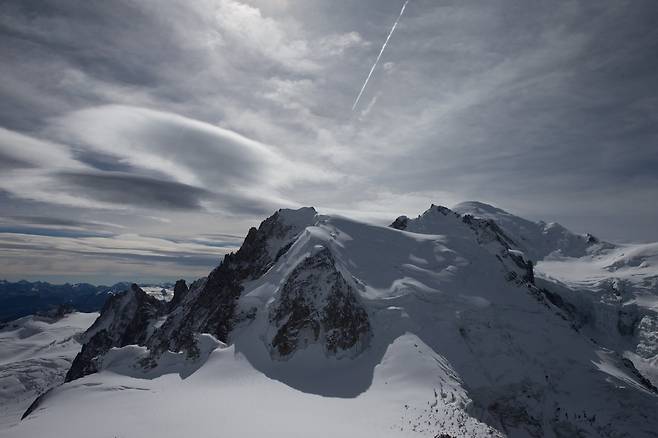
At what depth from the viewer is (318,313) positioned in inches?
1337

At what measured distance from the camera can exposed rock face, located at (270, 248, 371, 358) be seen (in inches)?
1268

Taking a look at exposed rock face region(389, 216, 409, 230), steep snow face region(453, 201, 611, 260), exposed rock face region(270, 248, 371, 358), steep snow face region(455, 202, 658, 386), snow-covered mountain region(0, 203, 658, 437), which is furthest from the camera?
steep snow face region(453, 201, 611, 260)

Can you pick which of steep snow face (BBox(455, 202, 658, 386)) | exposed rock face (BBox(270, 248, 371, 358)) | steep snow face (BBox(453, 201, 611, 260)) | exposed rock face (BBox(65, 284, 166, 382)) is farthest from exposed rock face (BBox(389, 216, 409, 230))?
steep snow face (BBox(453, 201, 611, 260))

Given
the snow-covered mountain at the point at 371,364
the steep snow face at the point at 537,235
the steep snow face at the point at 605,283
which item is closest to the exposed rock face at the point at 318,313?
the snow-covered mountain at the point at 371,364

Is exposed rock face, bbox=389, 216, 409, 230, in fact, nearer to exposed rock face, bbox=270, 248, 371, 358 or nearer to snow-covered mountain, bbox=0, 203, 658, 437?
snow-covered mountain, bbox=0, 203, 658, 437

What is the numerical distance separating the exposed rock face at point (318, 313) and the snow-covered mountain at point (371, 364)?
0.12 metres

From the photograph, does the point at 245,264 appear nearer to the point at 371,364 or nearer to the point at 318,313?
the point at 318,313

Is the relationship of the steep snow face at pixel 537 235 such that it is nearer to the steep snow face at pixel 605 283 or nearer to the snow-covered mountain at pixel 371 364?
the steep snow face at pixel 605 283

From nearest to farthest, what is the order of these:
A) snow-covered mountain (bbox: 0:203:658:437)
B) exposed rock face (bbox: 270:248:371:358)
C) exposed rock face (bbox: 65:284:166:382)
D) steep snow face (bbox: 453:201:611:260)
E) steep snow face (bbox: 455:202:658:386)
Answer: snow-covered mountain (bbox: 0:203:658:437), exposed rock face (bbox: 270:248:371:358), steep snow face (bbox: 455:202:658:386), exposed rock face (bbox: 65:284:166:382), steep snow face (bbox: 453:201:611:260)

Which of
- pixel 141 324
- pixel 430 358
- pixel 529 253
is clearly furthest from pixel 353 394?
pixel 529 253

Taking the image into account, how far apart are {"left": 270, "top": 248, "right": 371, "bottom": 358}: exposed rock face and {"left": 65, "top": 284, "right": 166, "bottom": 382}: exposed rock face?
77.8 meters

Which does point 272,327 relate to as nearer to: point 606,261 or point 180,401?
point 180,401

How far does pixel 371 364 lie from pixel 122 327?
4606 inches

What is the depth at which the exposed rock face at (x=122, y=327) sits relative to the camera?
108 metres
